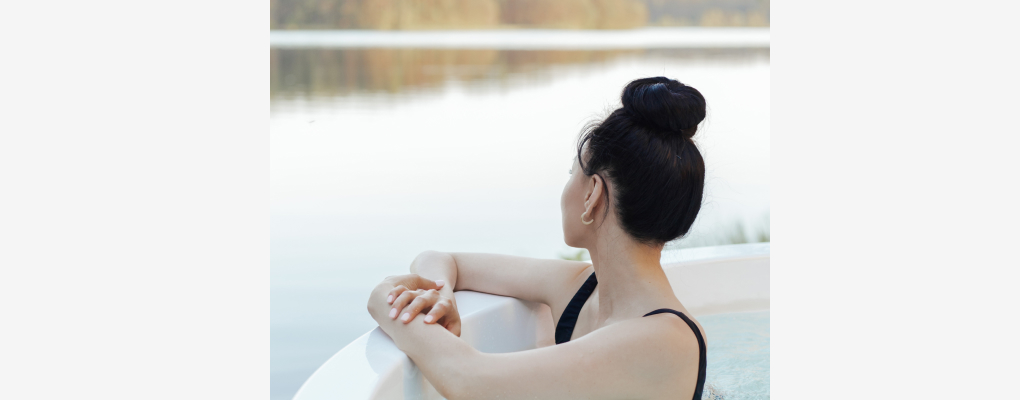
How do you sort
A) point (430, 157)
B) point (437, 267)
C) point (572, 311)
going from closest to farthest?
point (572, 311), point (437, 267), point (430, 157)

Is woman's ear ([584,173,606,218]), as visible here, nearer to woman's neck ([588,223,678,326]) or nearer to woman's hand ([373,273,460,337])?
woman's neck ([588,223,678,326])

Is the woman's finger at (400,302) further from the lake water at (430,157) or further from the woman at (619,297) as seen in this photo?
the lake water at (430,157)

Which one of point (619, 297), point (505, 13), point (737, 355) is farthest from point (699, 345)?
point (505, 13)

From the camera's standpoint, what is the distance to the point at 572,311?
4.46 feet

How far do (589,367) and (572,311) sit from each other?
367 mm

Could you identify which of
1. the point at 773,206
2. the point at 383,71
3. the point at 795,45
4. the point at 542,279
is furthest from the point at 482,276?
the point at 383,71

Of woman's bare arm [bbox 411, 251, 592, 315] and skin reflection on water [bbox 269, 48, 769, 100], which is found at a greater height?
skin reflection on water [bbox 269, 48, 769, 100]

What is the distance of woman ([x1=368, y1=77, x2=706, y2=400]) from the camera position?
100cm

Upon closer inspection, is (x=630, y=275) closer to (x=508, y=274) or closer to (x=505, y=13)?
(x=508, y=274)

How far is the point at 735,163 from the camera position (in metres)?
6.02

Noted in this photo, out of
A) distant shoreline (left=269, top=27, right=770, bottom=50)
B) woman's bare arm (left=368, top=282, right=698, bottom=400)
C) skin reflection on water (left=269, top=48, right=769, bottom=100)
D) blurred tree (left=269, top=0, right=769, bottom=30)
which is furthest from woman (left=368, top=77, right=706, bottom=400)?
distant shoreline (left=269, top=27, right=770, bottom=50)

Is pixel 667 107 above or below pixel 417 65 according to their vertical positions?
below

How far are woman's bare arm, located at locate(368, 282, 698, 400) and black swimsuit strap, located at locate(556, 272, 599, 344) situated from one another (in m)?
0.30

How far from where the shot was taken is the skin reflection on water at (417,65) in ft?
27.2
